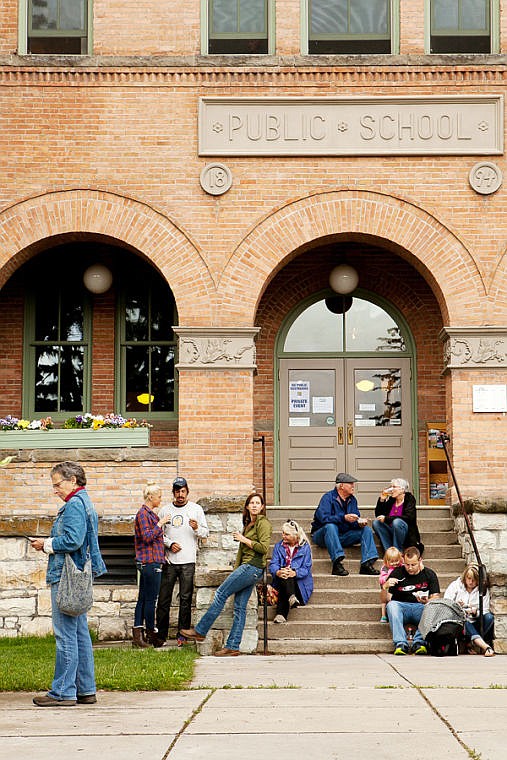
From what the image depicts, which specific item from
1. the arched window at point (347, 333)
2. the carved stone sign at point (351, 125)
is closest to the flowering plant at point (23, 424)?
the arched window at point (347, 333)

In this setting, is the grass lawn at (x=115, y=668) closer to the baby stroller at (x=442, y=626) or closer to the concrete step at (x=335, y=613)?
the concrete step at (x=335, y=613)

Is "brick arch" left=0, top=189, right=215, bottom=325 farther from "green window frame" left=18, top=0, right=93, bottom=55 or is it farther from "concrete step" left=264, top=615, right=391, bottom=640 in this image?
"concrete step" left=264, top=615, right=391, bottom=640

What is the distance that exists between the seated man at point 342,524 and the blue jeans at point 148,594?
6.99ft

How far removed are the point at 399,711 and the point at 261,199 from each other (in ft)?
28.6

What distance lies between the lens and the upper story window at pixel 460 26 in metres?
15.2

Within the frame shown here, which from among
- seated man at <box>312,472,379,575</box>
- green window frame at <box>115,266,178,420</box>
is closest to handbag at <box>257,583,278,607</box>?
seated man at <box>312,472,379,575</box>

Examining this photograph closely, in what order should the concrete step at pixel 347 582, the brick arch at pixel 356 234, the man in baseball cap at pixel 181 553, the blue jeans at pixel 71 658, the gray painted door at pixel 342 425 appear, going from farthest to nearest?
the gray painted door at pixel 342 425 < the brick arch at pixel 356 234 < the concrete step at pixel 347 582 < the man in baseball cap at pixel 181 553 < the blue jeans at pixel 71 658

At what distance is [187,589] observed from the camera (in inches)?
491

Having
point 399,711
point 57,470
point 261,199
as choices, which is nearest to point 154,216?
point 261,199

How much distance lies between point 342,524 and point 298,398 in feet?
10.7

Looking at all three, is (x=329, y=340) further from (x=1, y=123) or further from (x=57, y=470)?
(x=57, y=470)

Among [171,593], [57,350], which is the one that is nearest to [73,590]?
[171,593]

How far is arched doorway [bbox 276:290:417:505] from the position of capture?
16234 mm

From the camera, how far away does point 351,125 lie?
14945mm
